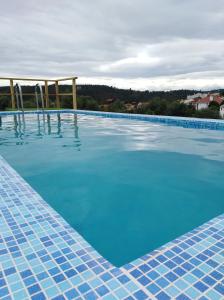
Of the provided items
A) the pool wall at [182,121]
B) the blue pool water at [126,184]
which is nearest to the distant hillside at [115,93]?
the pool wall at [182,121]

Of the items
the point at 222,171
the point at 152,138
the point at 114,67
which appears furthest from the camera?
the point at 114,67

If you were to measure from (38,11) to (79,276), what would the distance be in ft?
21.2

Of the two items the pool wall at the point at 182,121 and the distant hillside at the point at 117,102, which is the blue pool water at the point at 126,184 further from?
the distant hillside at the point at 117,102

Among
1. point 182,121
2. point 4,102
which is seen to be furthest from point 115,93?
→ point 182,121

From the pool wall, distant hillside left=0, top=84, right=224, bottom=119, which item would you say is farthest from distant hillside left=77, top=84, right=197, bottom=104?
the pool wall

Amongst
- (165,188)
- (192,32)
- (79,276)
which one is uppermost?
(192,32)

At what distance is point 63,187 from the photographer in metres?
3.12

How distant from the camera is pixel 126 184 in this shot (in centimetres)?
321

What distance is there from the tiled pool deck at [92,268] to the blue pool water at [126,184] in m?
0.50

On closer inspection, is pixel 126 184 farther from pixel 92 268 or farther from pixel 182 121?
pixel 182 121

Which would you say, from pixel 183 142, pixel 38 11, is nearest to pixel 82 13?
pixel 38 11

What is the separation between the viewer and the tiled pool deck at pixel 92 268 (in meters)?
1.10

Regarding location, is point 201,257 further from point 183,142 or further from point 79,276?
point 183,142

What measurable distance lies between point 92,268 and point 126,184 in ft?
6.47
